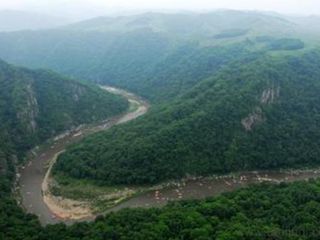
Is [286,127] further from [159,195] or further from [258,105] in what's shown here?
[159,195]

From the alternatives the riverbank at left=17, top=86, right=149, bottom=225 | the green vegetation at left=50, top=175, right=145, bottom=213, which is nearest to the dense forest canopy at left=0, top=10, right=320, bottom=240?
the green vegetation at left=50, top=175, right=145, bottom=213

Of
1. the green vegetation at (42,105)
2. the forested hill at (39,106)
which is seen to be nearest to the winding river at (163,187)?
the forested hill at (39,106)

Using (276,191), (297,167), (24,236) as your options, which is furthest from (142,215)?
(297,167)

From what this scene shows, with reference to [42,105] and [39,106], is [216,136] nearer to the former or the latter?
[39,106]

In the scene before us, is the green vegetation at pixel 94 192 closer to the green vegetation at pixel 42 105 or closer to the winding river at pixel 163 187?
the winding river at pixel 163 187

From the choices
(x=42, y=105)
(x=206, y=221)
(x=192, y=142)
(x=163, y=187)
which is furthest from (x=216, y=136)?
(x=42, y=105)

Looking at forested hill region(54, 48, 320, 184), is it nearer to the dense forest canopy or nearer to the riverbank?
the dense forest canopy
